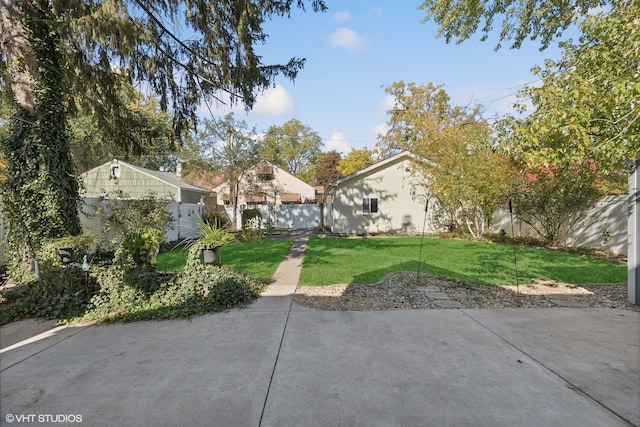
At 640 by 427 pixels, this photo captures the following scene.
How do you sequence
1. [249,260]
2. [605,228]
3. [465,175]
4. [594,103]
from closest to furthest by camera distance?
[594,103] → [249,260] → [605,228] → [465,175]

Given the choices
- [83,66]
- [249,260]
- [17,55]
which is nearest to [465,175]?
[249,260]

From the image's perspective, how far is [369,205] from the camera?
57.7 ft

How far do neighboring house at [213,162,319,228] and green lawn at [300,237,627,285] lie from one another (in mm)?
10947

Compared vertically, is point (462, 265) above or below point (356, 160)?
below

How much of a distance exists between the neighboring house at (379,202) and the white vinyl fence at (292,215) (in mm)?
5842

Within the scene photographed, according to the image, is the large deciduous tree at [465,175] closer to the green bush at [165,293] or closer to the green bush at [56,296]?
the green bush at [165,293]

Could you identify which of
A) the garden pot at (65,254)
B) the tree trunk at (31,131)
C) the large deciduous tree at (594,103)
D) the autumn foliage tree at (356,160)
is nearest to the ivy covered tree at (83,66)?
the tree trunk at (31,131)

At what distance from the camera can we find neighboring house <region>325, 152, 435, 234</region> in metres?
17.4

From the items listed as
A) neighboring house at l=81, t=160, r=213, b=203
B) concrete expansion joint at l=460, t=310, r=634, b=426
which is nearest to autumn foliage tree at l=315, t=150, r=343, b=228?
neighboring house at l=81, t=160, r=213, b=203

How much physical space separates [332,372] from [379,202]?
1522 centimetres

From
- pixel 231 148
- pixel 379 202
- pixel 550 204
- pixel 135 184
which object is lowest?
pixel 550 204

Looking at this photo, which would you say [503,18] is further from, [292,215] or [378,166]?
[292,215]

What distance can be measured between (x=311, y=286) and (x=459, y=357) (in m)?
3.42

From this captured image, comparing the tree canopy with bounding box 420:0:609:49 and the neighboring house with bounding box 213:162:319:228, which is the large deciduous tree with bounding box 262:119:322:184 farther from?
the tree canopy with bounding box 420:0:609:49
